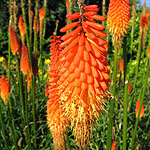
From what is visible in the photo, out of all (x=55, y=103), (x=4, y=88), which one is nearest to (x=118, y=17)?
(x=55, y=103)

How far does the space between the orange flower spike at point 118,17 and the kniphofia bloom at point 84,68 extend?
1139 mm

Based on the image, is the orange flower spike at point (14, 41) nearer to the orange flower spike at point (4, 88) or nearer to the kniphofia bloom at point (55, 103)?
the orange flower spike at point (4, 88)

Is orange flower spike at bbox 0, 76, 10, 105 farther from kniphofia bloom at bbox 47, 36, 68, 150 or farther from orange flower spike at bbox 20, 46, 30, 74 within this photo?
kniphofia bloom at bbox 47, 36, 68, 150

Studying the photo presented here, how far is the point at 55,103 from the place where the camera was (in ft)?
5.88

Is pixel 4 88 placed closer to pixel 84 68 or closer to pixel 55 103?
pixel 55 103

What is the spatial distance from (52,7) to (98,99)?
9.30m

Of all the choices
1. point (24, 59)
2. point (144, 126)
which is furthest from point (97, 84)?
point (144, 126)

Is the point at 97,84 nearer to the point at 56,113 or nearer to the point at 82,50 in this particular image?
the point at 82,50

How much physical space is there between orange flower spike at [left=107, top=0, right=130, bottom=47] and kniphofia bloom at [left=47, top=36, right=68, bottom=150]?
3.13ft

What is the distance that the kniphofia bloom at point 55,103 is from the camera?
66.1 inches

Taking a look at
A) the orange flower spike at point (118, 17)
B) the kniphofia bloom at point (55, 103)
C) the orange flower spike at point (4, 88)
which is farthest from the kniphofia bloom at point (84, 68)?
the orange flower spike at point (4, 88)

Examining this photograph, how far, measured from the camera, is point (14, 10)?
112 inches

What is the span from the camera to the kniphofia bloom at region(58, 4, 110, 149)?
1237 mm

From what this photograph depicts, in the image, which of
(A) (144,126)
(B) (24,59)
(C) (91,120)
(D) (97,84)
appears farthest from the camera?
(A) (144,126)
